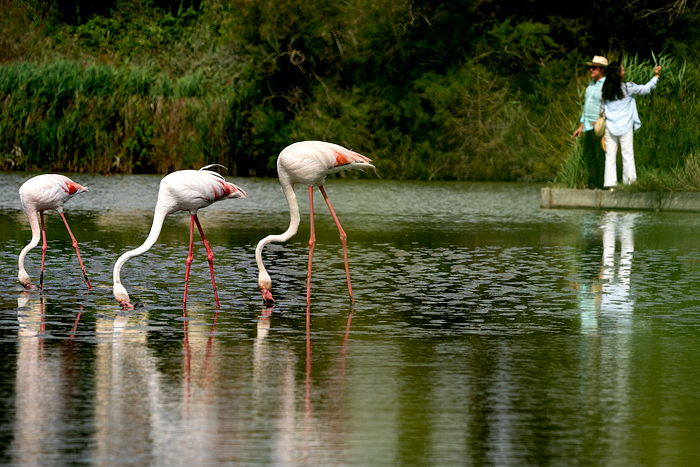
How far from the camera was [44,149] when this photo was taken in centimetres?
3209

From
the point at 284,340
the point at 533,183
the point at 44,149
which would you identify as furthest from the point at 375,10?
the point at 284,340

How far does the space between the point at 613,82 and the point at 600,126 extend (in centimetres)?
75

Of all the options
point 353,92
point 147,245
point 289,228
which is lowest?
point 147,245

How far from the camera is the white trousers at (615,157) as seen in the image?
21797 millimetres

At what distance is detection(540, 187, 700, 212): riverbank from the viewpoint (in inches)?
846

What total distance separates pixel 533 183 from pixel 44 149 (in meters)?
12.0

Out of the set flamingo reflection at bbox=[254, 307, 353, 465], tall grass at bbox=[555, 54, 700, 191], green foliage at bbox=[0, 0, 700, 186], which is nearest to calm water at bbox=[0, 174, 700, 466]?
flamingo reflection at bbox=[254, 307, 353, 465]

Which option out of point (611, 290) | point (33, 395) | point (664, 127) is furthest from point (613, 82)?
point (33, 395)

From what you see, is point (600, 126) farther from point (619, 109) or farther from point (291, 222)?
point (291, 222)

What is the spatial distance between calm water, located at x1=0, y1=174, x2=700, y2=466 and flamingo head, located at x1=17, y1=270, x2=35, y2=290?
0.15 m

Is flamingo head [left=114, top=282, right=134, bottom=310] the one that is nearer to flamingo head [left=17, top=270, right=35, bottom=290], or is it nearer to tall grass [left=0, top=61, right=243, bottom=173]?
flamingo head [left=17, top=270, right=35, bottom=290]

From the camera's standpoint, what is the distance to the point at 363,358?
8141 millimetres

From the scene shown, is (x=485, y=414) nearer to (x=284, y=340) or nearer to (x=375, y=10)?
(x=284, y=340)

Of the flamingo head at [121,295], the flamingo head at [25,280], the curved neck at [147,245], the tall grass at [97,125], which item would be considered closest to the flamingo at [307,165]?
the curved neck at [147,245]
